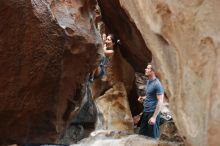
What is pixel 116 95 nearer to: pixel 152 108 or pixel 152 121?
pixel 152 108

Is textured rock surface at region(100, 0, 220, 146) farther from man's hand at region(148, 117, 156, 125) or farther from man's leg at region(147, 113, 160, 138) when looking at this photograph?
man's leg at region(147, 113, 160, 138)

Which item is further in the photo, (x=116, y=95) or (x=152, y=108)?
(x=116, y=95)

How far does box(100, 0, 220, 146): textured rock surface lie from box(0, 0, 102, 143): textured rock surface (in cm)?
119

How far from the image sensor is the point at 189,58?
2961 mm

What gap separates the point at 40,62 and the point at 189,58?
1.78 metres

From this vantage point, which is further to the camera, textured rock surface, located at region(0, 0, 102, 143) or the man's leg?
the man's leg

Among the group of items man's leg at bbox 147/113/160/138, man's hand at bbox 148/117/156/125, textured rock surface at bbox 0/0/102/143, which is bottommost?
man's leg at bbox 147/113/160/138

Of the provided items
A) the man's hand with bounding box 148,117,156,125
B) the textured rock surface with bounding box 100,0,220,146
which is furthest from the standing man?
the textured rock surface with bounding box 100,0,220,146

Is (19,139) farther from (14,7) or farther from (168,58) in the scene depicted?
(168,58)

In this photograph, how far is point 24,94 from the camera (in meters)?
4.37

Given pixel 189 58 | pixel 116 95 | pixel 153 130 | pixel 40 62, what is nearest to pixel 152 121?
pixel 153 130

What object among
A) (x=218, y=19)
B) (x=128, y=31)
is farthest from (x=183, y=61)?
(x=128, y=31)

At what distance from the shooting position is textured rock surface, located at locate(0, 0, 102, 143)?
4105 mm

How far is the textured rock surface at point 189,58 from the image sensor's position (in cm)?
275
